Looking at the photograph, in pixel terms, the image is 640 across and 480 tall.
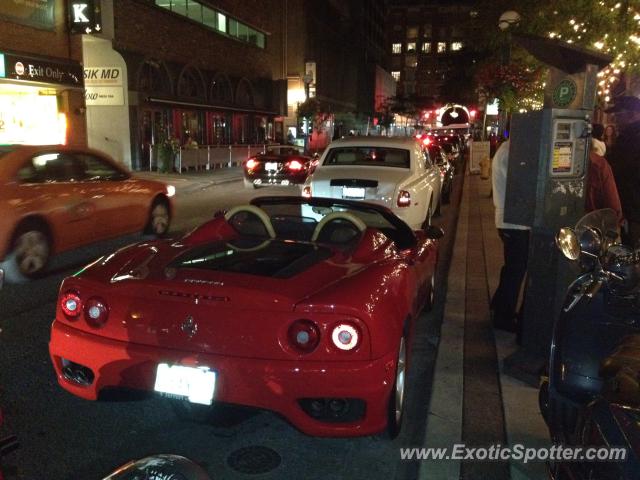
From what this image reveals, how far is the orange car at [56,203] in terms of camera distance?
23.0 feet

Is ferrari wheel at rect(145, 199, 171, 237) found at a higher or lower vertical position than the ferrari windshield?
lower

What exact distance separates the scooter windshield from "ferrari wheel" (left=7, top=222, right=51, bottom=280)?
20.4 feet

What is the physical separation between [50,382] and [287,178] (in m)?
14.1

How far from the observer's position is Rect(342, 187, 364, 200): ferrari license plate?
30.1 ft

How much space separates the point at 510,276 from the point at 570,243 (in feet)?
8.28

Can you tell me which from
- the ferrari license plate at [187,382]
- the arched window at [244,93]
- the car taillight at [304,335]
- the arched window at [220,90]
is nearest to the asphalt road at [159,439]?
the ferrari license plate at [187,382]

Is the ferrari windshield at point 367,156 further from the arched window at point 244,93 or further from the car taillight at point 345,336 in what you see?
the arched window at point 244,93

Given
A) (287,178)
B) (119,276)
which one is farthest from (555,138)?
(287,178)

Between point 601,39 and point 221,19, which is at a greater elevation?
point 221,19

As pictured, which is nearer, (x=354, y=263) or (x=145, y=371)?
(x=145, y=371)

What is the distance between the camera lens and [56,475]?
3.20 m

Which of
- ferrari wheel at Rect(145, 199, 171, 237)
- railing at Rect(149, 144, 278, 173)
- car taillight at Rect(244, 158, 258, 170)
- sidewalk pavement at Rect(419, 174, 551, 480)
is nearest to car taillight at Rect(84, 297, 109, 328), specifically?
sidewalk pavement at Rect(419, 174, 551, 480)

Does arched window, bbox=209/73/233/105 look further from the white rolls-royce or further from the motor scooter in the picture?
the motor scooter

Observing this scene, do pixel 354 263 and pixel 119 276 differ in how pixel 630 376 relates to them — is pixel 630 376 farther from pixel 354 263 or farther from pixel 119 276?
pixel 119 276
